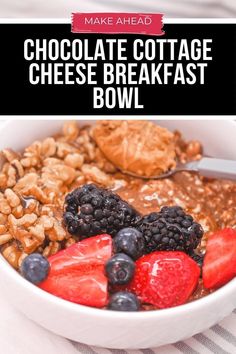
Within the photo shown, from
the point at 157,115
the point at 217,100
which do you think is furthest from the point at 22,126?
the point at 217,100

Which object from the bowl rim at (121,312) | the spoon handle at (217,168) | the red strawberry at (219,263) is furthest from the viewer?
the spoon handle at (217,168)

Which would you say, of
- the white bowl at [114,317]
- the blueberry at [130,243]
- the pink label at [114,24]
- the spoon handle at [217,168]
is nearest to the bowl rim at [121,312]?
the white bowl at [114,317]

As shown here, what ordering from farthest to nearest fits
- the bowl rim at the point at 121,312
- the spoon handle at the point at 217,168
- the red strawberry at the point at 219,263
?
1. the spoon handle at the point at 217,168
2. the red strawberry at the point at 219,263
3. the bowl rim at the point at 121,312

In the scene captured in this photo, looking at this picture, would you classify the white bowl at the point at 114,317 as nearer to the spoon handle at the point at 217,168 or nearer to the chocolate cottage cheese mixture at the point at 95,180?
the chocolate cottage cheese mixture at the point at 95,180

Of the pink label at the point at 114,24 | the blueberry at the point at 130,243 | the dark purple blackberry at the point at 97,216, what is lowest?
the blueberry at the point at 130,243

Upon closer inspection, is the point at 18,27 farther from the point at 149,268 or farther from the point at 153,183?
the point at 149,268

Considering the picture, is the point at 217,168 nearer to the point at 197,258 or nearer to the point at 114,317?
the point at 197,258

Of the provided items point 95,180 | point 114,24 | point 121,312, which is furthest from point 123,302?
point 114,24
